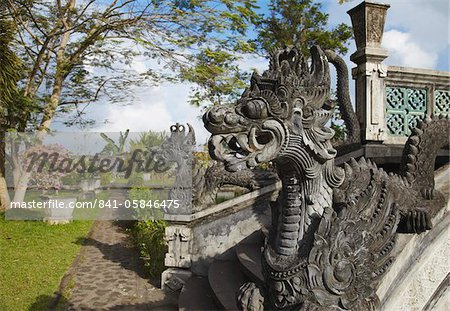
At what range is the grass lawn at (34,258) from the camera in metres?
5.42

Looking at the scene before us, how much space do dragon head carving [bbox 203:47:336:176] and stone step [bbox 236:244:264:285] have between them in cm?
143

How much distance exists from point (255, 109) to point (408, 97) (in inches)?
144

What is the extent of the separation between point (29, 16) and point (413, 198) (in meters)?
13.1

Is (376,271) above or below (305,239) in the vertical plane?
A: below

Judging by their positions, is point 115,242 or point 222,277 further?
point 115,242

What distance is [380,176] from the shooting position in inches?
99.3

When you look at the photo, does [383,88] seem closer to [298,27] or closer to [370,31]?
[370,31]

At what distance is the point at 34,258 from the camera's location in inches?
297

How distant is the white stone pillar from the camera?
4.64m

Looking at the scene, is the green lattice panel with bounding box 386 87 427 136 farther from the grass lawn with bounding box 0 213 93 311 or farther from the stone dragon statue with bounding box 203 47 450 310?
the grass lawn with bounding box 0 213 93 311

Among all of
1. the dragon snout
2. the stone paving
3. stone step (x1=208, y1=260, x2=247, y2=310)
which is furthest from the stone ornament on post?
the stone paving

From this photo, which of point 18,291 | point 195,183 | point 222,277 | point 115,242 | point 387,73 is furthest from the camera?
point 115,242

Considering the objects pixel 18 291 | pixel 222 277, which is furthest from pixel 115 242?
pixel 222 277

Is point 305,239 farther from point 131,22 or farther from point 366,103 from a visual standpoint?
point 131,22
